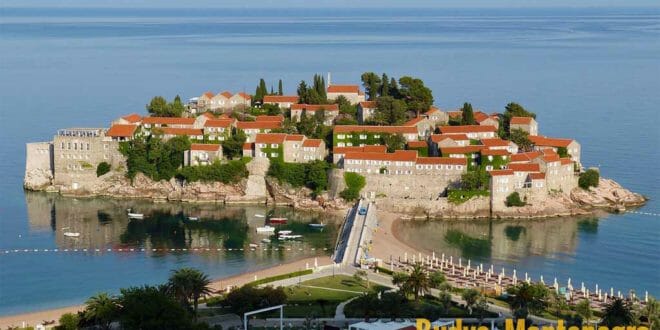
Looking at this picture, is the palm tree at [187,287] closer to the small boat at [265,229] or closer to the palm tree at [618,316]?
the palm tree at [618,316]

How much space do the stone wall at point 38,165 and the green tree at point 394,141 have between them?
22452 mm

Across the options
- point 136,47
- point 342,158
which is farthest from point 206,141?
point 136,47

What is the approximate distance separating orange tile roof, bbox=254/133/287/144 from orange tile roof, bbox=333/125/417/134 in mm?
3573

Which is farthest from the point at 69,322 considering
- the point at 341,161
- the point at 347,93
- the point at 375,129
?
the point at 347,93

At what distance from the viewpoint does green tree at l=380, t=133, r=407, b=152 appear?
69.4m

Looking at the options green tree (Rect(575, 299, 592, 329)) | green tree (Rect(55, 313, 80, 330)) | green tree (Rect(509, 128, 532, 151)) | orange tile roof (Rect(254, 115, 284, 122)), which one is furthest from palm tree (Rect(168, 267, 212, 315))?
green tree (Rect(509, 128, 532, 151))

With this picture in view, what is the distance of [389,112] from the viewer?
7381cm

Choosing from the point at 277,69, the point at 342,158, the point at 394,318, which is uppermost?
the point at 277,69

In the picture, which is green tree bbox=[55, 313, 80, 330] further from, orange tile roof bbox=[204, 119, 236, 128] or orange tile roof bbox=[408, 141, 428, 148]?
orange tile roof bbox=[408, 141, 428, 148]

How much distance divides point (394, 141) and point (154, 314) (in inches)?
1306

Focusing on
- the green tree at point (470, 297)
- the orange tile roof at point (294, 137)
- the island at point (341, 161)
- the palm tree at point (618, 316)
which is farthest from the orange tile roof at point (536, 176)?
the palm tree at point (618, 316)

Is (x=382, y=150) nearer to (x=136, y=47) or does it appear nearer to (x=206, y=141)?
(x=206, y=141)

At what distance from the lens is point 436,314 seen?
42.7 meters

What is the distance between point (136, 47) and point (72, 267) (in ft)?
464
